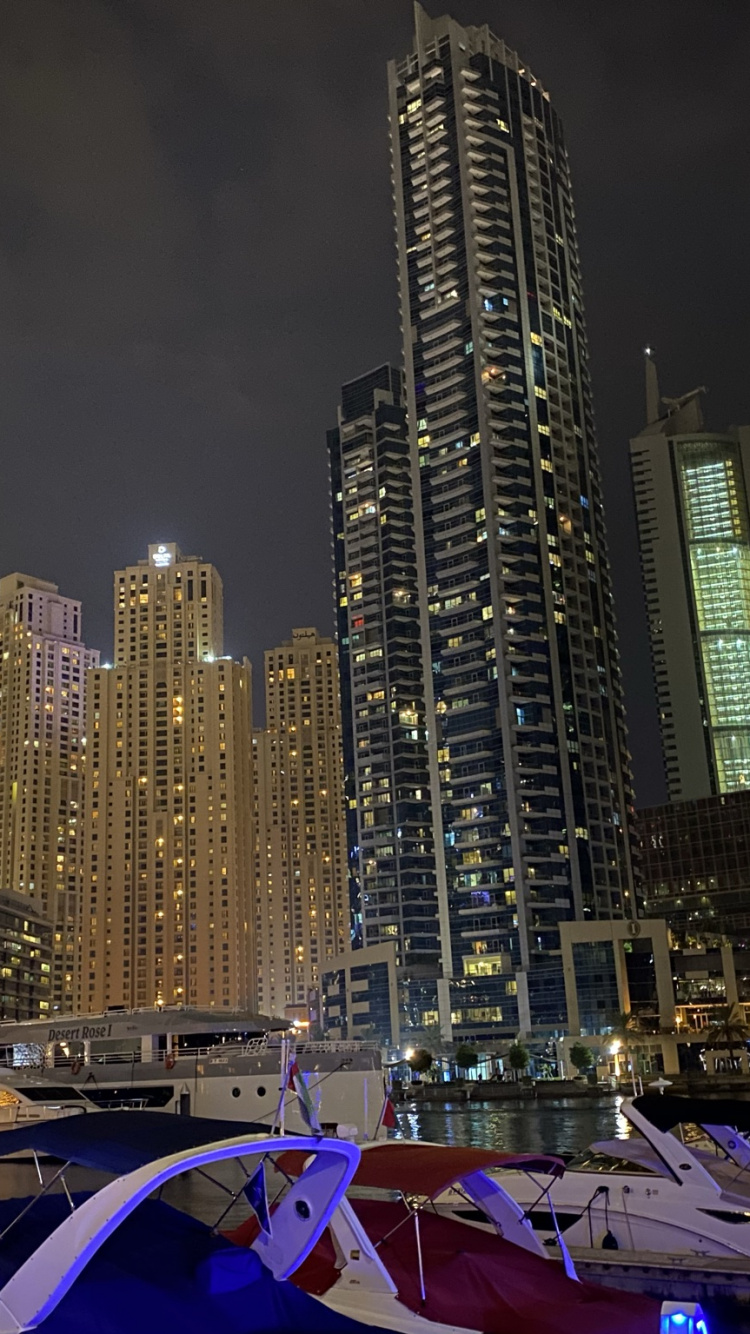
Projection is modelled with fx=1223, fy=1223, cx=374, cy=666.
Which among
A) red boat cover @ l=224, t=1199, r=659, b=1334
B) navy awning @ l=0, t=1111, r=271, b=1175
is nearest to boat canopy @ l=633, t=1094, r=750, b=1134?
red boat cover @ l=224, t=1199, r=659, b=1334

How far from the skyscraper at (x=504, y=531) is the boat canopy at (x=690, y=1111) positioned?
113978 millimetres

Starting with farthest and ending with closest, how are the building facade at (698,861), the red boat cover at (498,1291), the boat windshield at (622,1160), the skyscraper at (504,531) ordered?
the building facade at (698,861) < the skyscraper at (504,531) < the boat windshield at (622,1160) < the red boat cover at (498,1291)

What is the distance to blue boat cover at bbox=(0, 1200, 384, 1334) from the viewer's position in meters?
13.5

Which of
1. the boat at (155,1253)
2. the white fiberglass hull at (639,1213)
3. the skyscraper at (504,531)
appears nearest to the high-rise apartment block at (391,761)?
the skyscraper at (504,531)

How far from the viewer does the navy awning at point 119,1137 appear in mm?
15219

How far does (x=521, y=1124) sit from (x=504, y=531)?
306 ft

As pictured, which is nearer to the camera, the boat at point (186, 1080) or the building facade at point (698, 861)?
the boat at point (186, 1080)

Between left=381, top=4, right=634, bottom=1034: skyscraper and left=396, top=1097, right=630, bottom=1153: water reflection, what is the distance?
109 feet

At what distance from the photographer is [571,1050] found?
4845 inches

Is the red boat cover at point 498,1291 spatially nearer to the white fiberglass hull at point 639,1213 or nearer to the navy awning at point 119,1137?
the navy awning at point 119,1137

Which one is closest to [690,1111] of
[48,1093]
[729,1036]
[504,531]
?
[48,1093]

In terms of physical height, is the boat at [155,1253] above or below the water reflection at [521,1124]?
above

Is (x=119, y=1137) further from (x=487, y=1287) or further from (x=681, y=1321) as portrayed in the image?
(x=681, y=1321)

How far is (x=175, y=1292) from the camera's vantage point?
45.5ft
